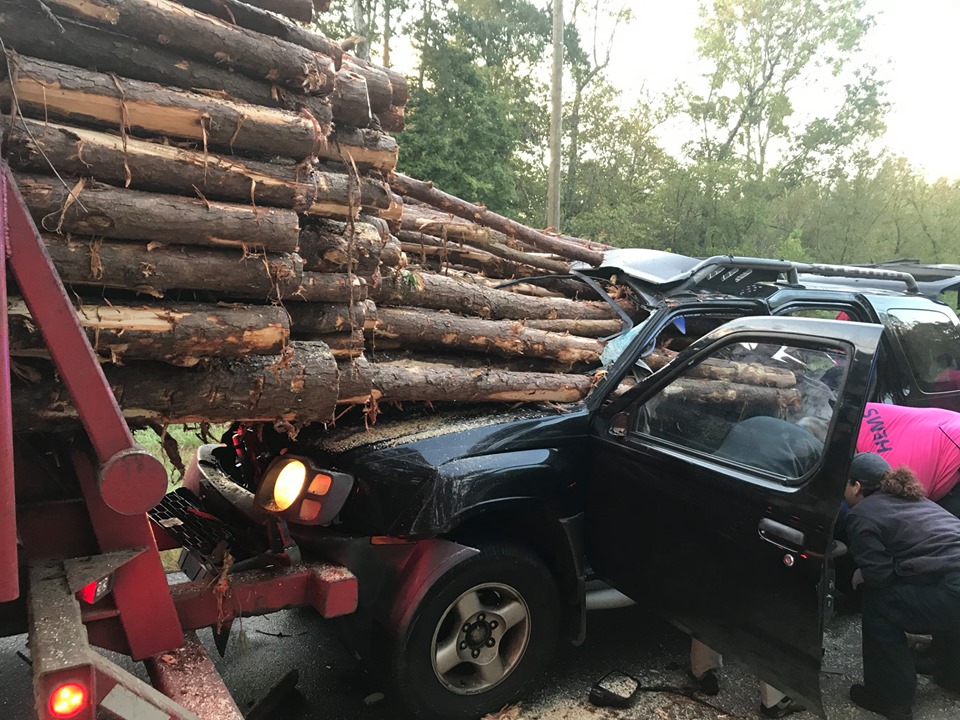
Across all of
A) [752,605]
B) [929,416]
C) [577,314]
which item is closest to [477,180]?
[577,314]

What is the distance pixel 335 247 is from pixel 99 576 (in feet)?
5.16

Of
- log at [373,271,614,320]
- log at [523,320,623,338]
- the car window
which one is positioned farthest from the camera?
log at [523,320,623,338]

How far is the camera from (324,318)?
9.46 feet

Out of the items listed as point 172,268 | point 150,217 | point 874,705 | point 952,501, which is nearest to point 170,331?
point 172,268

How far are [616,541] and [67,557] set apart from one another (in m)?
2.34

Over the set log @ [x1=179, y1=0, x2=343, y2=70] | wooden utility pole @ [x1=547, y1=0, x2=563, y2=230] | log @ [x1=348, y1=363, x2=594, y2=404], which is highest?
A: wooden utility pole @ [x1=547, y1=0, x2=563, y2=230]

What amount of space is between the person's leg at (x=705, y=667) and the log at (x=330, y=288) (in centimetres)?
240

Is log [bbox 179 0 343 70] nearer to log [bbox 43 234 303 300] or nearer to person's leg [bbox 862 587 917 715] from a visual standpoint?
log [bbox 43 234 303 300]

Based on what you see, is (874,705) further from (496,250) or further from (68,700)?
(496,250)

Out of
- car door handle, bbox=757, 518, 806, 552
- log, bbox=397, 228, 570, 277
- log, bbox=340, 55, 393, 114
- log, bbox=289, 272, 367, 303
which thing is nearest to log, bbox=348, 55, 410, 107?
log, bbox=340, 55, 393, 114

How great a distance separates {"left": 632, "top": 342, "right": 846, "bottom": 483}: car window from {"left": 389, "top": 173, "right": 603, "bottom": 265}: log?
2585 mm

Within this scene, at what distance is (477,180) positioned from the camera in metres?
18.5

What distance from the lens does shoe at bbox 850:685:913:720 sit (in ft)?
10.2

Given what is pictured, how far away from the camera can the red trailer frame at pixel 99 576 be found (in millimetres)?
1504
